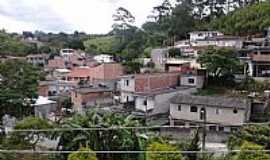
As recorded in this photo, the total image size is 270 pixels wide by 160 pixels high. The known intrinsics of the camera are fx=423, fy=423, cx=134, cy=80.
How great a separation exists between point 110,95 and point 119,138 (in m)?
15.9

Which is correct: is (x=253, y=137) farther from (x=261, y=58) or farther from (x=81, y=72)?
(x=81, y=72)

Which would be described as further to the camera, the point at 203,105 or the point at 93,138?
the point at 203,105

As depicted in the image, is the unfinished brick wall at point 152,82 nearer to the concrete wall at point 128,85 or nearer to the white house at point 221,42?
the concrete wall at point 128,85

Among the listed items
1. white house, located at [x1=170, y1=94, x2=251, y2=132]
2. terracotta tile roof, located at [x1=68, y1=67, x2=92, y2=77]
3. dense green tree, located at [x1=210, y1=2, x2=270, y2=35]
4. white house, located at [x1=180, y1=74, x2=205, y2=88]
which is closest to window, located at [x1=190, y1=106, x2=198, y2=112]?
white house, located at [x1=170, y1=94, x2=251, y2=132]

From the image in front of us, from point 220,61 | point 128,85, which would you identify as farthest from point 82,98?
point 220,61

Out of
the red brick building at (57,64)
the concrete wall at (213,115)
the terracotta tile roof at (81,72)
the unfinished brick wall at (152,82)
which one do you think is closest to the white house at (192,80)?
the unfinished brick wall at (152,82)

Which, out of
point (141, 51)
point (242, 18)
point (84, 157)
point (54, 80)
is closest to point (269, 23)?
point (242, 18)

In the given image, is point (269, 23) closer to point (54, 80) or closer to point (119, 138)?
point (54, 80)

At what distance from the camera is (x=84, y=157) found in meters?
10.6

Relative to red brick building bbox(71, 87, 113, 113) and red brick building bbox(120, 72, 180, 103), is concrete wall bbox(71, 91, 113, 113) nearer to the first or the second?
red brick building bbox(71, 87, 113, 113)

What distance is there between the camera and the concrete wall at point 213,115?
65.3 ft

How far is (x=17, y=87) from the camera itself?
18984 mm

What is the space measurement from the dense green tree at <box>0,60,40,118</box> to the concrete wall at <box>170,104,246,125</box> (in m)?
7.12

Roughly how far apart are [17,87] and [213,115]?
932 centimetres
